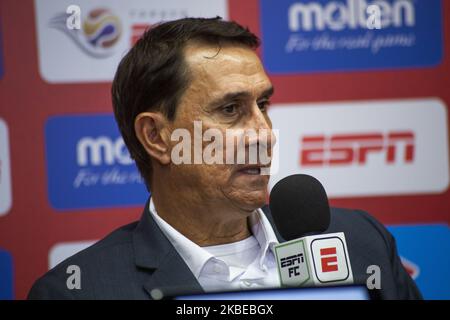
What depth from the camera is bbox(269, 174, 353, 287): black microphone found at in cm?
121

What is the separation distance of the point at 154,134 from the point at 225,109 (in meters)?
0.22

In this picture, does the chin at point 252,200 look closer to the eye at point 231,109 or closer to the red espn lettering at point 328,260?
the eye at point 231,109

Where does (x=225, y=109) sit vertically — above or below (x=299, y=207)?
above

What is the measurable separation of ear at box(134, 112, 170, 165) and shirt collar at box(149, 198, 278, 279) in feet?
0.48

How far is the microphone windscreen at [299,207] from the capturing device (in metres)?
1.35

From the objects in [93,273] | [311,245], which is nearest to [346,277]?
[311,245]

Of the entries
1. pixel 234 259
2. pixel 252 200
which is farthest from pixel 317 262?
pixel 234 259

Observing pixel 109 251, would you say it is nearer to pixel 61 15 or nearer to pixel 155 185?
pixel 155 185

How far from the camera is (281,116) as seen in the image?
237 cm

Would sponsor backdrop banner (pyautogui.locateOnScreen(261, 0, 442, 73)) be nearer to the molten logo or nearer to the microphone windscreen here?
the molten logo

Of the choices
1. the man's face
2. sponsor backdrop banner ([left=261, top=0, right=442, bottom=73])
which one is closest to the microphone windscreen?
the man's face

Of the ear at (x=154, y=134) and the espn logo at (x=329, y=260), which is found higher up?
the ear at (x=154, y=134)

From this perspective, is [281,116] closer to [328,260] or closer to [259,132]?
[259,132]

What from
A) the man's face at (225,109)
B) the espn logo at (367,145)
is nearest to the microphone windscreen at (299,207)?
the man's face at (225,109)
